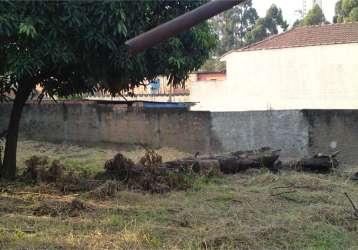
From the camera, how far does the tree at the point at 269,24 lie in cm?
5409

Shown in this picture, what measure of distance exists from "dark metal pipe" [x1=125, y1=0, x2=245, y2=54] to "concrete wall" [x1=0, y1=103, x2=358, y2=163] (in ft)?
32.7

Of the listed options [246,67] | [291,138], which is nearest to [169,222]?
[291,138]

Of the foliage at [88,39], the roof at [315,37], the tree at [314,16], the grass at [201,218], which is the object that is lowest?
the grass at [201,218]

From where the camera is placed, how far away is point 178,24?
3432mm

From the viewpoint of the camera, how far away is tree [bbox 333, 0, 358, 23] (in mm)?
37631

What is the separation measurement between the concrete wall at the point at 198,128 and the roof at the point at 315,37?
12.4 meters

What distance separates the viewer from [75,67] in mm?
7668

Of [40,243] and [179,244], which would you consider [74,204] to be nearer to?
[40,243]

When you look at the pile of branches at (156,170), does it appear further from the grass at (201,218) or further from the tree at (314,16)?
the tree at (314,16)

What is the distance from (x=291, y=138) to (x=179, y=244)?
29.2 feet

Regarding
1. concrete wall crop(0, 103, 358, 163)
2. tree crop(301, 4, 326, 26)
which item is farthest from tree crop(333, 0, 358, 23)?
concrete wall crop(0, 103, 358, 163)

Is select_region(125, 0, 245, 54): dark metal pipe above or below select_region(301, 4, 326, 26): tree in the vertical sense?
below

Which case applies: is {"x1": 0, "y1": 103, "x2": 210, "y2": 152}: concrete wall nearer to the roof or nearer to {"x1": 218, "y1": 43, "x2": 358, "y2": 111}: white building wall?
{"x1": 218, "y1": 43, "x2": 358, "y2": 111}: white building wall

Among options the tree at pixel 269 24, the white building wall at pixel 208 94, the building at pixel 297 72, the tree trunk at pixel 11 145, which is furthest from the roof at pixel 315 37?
the tree at pixel 269 24
